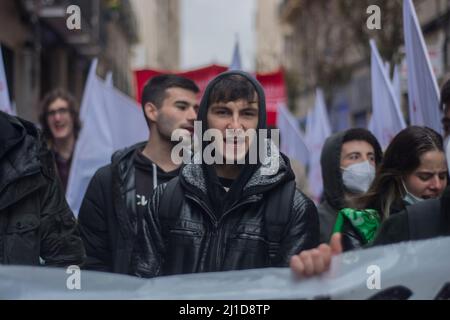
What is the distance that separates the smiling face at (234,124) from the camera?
292cm

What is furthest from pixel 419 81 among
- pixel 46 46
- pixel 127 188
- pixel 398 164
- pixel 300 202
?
pixel 46 46

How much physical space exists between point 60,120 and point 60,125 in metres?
0.04

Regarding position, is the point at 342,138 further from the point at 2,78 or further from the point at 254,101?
the point at 2,78

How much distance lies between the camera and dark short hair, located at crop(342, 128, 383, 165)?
4.53m

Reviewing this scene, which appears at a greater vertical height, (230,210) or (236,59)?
(236,59)

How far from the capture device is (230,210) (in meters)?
2.83

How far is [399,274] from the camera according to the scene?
2.32 m

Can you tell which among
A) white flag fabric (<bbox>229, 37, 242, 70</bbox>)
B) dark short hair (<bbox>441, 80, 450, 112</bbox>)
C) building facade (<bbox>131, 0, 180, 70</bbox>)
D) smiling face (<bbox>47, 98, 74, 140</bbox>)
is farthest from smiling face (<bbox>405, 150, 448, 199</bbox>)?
building facade (<bbox>131, 0, 180, 70</bbox>)

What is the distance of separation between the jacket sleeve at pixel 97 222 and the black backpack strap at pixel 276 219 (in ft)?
3.74

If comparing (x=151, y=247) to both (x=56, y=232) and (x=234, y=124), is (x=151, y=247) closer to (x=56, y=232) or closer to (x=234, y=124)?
(x=56, y=232)

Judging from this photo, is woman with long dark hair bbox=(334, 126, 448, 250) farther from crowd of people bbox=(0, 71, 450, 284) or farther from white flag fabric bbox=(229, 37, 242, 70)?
white flag fabric bbox=(229, 37, 242, 70)

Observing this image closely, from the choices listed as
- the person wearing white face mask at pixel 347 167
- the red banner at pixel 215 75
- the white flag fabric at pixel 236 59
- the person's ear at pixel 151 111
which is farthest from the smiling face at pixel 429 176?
the white flag fabric at pixel 236 59
